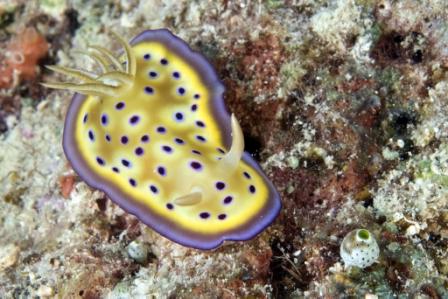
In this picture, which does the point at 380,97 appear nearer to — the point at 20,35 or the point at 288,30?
the point at 288,30

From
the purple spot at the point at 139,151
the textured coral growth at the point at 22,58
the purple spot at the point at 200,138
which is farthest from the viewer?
the textured coral growth at the point at 22,58

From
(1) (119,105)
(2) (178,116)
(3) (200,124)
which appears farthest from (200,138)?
(1) (119,105)

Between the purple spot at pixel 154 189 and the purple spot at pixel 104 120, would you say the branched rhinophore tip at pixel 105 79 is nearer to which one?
the purple spot at pixel 104 120

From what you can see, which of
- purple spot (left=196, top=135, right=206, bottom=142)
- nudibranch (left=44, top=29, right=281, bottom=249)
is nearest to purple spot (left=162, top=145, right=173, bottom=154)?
nudibranch (left=44, top=29, right=281, bottom=249)

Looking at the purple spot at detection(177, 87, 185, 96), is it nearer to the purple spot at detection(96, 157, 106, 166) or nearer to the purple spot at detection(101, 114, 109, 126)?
the purple spot at detection(101, 114, 109, 126)

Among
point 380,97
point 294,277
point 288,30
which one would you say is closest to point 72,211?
point 294,277

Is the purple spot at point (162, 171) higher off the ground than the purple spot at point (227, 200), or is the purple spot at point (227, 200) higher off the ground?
the purple spot at point (227, 200)

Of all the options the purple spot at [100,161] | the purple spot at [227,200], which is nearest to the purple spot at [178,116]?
the purple spot at [100,161]
